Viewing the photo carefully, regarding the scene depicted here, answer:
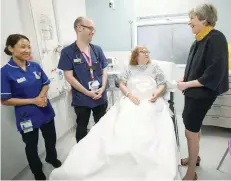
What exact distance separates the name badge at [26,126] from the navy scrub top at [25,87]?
0.02 meters

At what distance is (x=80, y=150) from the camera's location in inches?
45.9

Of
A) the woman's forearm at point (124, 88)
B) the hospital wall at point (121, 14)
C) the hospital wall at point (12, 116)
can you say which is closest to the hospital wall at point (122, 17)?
the hospital wall at point (121, 14)

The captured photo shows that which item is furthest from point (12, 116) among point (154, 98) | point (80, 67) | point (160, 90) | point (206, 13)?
point (206, 13)

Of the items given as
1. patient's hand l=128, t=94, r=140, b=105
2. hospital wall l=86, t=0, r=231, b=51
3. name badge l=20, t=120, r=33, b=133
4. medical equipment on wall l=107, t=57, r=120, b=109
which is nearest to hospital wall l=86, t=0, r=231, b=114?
hospital wall l=86, t=0, r=231, b=51

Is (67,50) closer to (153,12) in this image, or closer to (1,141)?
(1,141)

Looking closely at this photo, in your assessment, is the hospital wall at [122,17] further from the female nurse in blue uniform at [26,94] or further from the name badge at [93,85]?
the female nurse in blue uniform at [26,94]

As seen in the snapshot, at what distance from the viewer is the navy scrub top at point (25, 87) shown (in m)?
1.33

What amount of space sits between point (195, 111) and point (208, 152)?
907 millimetres

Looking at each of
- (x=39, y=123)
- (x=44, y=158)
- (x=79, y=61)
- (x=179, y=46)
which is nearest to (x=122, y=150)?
(x=39, y=123)

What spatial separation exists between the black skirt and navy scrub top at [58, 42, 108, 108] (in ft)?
2.60

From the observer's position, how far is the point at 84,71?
68.8 inches

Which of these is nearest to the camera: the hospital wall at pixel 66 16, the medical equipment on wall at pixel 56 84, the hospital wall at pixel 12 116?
the hospital wall at pixel 12 116

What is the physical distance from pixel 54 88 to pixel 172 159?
1.55m

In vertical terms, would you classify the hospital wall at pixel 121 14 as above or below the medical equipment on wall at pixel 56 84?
above
